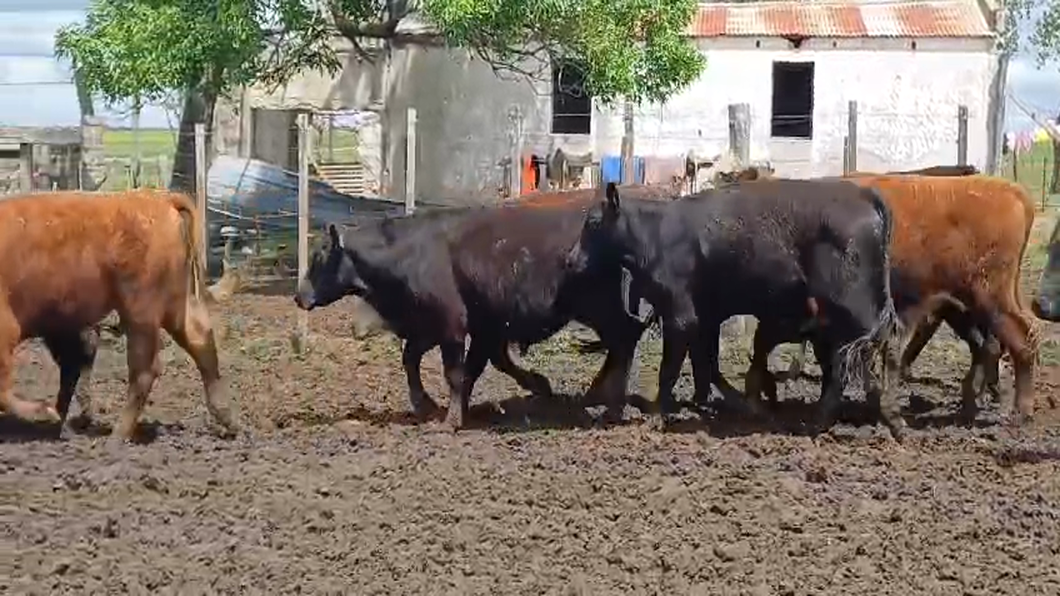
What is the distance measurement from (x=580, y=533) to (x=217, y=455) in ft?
8.91

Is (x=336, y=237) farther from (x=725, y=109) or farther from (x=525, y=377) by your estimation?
(x=725, y=109)

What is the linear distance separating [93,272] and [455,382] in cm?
240

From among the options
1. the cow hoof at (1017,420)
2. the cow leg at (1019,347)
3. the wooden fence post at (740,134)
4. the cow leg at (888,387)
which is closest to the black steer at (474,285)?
the cow leg at (888,387)

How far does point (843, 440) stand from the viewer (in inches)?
379

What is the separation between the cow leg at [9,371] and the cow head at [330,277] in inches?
84.3

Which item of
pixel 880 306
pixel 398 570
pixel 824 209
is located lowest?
pixel 398 570

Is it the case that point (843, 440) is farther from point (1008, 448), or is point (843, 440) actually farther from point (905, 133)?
point (905, 133)

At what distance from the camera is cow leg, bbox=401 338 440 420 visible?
412 inches

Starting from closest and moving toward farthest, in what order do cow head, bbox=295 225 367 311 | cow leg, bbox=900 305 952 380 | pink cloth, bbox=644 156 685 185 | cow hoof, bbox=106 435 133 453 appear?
cow hoof, bbox=106 435 133 453 → cow head, bbox=295 225 367 311 → cow leg, bbox=900 305 952 380 → pink cloth, bbox=644 156 685 185

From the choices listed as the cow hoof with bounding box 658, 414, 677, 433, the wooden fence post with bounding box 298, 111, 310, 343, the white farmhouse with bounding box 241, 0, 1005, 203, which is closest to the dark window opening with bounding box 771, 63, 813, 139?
the white farmhouse with bounding box 241, 0, 1005, 203

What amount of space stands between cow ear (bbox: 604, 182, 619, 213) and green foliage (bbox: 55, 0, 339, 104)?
8.28 meters

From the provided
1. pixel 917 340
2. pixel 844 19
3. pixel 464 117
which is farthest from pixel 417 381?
pixel 844 19

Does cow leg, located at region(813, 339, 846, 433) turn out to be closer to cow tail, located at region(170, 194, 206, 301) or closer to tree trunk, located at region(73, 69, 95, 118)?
cow tail, located at region(170, 194, 206, 301)

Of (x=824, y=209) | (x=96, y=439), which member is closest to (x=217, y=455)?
(x=96, y=439)
